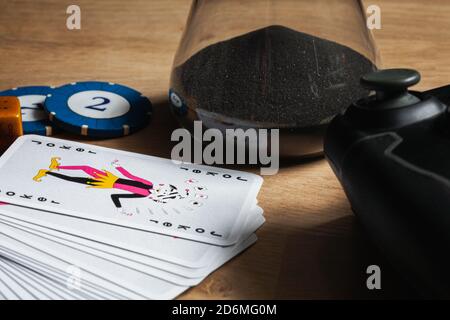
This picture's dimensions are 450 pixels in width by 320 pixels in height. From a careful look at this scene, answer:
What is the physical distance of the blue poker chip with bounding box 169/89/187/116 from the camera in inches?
26.6

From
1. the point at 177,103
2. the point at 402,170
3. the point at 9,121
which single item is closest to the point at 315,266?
the point at 402,170

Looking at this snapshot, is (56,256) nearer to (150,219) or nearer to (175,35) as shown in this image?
(150,219)

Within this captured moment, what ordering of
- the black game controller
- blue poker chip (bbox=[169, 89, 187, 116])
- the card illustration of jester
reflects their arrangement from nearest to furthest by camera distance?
the black game controller
the card illustration of jester
blue poker chip (bbox=[169, 89, 187, 116])

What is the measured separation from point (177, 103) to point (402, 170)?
0.29 m

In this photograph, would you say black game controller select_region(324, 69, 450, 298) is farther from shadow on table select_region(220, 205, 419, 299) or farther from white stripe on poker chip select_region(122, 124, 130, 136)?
white stripe on poker chip select_region(122, 124, 130, 136)

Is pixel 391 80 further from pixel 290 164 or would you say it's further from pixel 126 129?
pixel 126 129

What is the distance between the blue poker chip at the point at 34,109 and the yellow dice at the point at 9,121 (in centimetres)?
3

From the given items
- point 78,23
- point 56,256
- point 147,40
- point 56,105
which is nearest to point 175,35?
point 147,40

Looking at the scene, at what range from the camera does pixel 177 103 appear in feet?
2.25

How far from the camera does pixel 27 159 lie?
2.16 feet

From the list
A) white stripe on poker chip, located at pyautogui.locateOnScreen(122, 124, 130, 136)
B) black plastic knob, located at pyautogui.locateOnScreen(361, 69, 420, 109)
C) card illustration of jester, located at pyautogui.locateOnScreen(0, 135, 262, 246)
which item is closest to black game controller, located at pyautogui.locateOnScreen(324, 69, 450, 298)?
black plastic knob, located at pyautogui.locateOnScreen(361, 69, 420, 109)

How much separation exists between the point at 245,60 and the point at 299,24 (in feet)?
0.22

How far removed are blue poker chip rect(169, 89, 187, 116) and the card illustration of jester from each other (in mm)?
54
